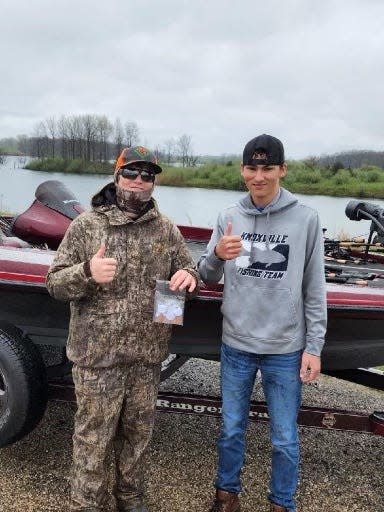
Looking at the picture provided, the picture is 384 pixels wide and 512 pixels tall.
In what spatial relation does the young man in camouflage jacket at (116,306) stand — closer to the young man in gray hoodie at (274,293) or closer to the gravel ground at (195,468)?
the young man in gray hoodie at (274,293)

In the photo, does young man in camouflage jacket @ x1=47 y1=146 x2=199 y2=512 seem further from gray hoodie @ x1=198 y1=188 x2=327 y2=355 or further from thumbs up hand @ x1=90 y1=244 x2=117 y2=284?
gray hoodie @ x1=198 y1=188 x2=327 y2=355

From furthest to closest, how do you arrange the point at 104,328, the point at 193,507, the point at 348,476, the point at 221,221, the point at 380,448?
1. the point at 380,448
2. the point at 348,476
3. the point at 193,507
4. the point at 221,221
5. the point at 104,328

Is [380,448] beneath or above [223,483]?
beneath

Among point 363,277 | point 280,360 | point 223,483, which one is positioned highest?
point 363,277

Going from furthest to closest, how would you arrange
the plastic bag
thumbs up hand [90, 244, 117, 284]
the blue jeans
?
the blue jeans
the plastic bag
thumbs up hand [90, 244, 117, 284]

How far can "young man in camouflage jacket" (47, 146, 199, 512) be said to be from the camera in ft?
6.58

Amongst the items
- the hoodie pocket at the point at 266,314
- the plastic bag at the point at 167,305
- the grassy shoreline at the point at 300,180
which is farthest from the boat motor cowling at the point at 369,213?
the grassy shoreline at the point at 300,180

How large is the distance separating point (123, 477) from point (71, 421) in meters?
1.11

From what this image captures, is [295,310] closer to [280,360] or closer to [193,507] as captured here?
[280,360]

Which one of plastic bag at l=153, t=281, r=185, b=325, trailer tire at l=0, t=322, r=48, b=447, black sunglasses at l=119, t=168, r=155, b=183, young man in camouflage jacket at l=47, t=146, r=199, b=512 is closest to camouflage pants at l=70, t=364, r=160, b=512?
young man in camouflage jacket at l=47, t=146, r=199, b=512

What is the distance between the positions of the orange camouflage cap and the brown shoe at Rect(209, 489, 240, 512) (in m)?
1.34

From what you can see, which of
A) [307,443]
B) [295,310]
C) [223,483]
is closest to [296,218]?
[295,310]

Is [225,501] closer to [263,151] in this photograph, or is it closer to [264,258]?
[264,258]

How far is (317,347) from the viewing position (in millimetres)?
2012
